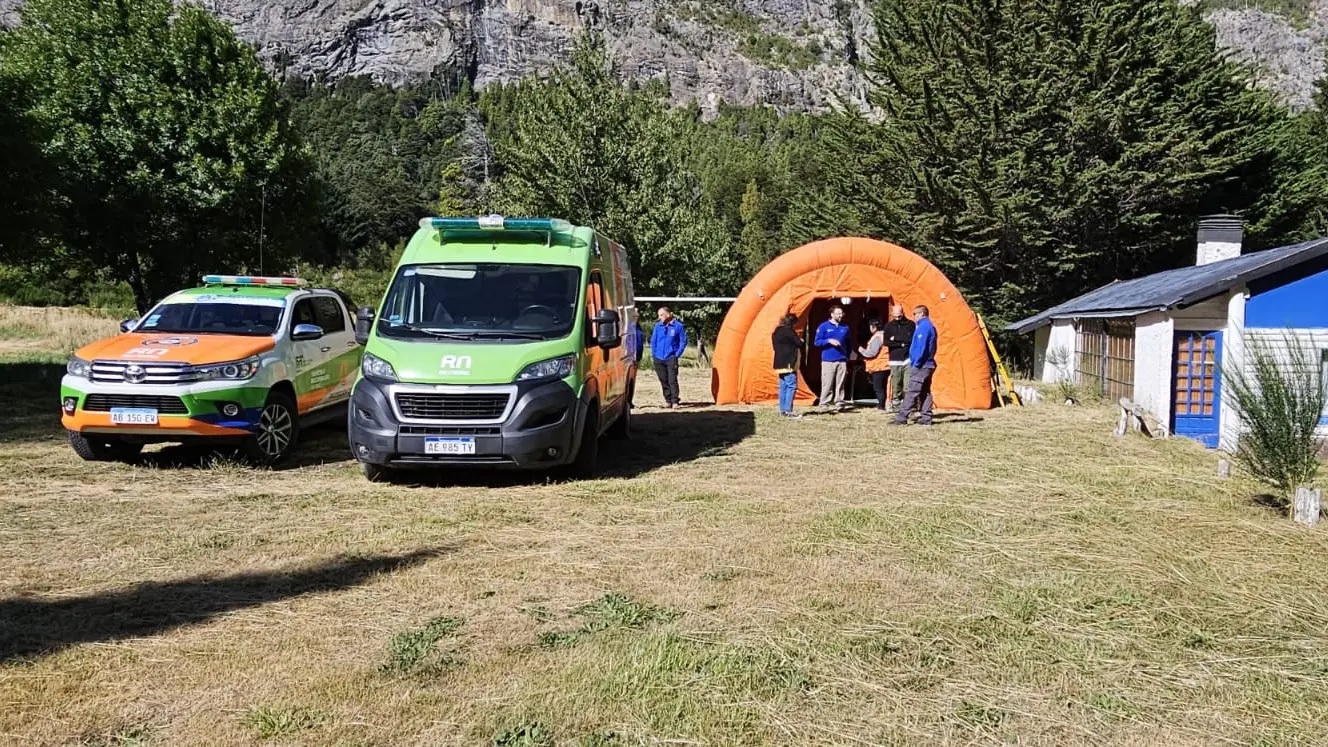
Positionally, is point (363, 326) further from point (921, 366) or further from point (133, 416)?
point (921, 366)

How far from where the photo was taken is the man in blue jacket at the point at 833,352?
14688 millimetres

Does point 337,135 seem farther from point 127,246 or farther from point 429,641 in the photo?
point 429,641

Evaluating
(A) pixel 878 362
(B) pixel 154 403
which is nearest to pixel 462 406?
(B) pixel 154 403

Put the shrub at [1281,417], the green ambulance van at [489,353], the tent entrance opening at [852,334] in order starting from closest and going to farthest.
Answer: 1. the shrub at [1281,417]
2. the green ambulance van at [489,353]
3. the tent entrance opening at [852,334]

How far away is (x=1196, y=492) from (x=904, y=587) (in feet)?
15.8

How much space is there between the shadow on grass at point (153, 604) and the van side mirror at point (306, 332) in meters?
5.01

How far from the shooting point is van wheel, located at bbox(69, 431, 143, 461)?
9547mm

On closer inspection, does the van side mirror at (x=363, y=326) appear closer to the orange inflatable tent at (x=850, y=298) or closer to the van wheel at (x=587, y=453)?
the van wheel at (x=587, y=453)

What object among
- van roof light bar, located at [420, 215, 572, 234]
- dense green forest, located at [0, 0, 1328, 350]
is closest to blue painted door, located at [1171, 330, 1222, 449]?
dense green forest, located at [0, 0, 1328, 350]

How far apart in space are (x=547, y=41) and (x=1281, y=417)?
169m

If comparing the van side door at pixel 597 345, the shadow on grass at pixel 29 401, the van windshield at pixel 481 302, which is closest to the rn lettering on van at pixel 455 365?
the van windshield at pixel 481 302

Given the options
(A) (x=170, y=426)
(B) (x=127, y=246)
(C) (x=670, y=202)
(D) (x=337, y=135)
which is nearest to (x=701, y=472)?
(A) (x=170, y=426)

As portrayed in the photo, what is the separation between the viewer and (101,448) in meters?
9.73

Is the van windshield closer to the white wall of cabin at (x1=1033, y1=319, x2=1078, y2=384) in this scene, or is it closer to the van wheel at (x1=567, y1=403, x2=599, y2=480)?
the van wheel at (x1=567, y1=403, x2=599, y2=480)
